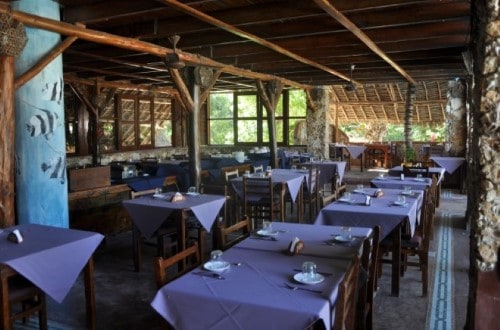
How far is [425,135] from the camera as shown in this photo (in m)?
A: 19.1

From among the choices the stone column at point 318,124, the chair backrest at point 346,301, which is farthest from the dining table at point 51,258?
the stone column at point 318,124

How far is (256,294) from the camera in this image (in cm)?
213

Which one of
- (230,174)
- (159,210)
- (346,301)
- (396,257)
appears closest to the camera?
(346,301)

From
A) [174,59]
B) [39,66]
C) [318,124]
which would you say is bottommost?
[318,124]

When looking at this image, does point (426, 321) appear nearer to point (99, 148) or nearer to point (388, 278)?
point (388, 278)

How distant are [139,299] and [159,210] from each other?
0.88 metres

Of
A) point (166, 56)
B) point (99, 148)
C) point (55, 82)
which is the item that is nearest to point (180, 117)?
point (99, 148)

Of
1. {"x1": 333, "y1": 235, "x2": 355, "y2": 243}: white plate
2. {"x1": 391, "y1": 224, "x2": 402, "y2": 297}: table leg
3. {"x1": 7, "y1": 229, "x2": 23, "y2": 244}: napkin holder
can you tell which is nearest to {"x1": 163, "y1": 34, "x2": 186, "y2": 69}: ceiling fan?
{"x1": 7, "y1": 229, "x2": 23, "y2": 244}: napkin holder

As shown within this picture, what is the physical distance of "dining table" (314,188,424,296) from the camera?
156 inches

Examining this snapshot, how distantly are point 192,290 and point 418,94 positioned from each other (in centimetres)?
1519

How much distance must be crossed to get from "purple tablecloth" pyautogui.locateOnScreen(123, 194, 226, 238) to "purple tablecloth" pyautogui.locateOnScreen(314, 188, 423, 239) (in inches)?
48.1

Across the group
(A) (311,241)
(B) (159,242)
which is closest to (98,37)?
(B) (159,242)

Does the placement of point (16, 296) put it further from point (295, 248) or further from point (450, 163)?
point (450, 163)

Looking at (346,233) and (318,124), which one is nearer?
(346,233)
